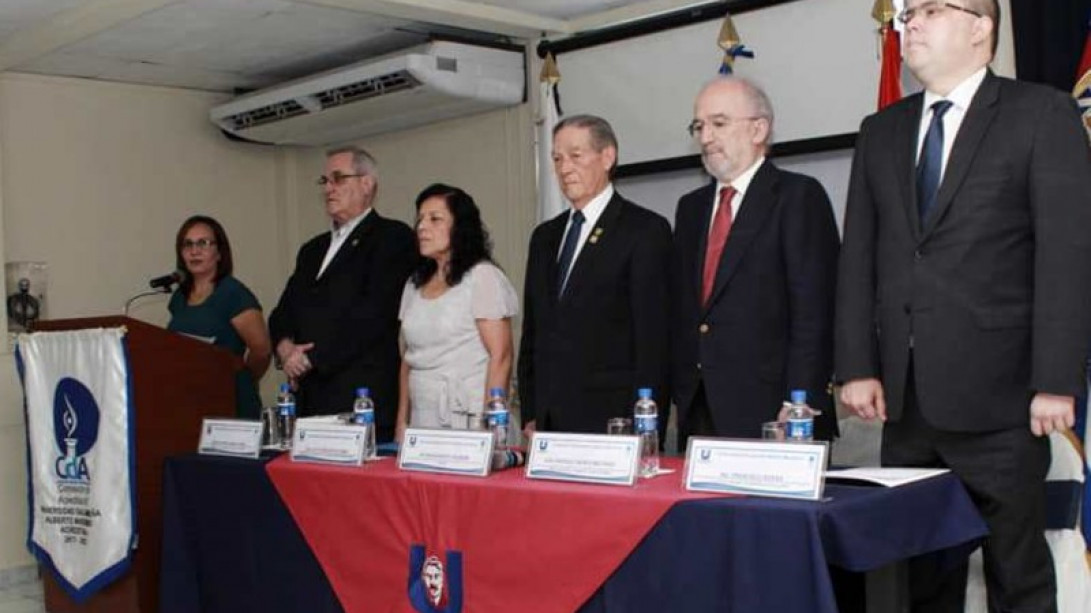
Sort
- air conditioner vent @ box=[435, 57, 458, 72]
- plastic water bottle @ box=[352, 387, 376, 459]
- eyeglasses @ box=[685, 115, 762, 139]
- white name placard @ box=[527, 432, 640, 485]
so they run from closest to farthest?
white name placard @ box=[527, 432, 640, 485] → eyeglasses @ box=[685, 115, 762, 139] → plastic water bottle @ box=[352, 387, 376, 459] → air conditioner vent @ box=[435, 57, 458, 72]

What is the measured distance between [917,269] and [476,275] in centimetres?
143

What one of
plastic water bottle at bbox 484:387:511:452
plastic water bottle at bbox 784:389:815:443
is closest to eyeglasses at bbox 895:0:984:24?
plastic water bottle at bbox 784:389:815:443

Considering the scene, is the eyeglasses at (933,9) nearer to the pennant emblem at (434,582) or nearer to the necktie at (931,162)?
the necktie at (931,162)

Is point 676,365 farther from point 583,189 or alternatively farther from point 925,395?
point 925,395

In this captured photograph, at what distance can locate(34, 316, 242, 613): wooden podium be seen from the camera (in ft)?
12.6

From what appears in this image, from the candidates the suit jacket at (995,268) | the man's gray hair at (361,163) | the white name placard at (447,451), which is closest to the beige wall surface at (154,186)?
the man's gray hair at (361,163)

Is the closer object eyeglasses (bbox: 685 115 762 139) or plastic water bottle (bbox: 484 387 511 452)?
plastic water bottle (bbox: 484 387 511 452)

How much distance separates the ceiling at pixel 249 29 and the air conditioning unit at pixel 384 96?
123mm

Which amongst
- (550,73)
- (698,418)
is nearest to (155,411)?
(698,418)

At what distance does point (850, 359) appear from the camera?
2523 mm

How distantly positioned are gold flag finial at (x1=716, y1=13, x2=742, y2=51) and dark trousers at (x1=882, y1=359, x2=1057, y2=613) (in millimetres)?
2401

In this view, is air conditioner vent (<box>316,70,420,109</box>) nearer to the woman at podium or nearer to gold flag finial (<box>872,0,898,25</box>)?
the woman at podium

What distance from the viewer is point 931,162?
245cm

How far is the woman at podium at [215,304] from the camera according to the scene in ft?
14.6
